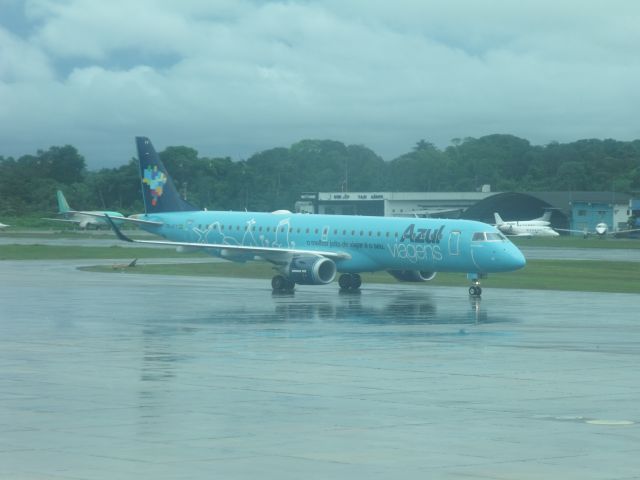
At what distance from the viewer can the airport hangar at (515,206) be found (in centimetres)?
15775

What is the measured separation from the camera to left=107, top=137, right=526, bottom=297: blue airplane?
4834cm

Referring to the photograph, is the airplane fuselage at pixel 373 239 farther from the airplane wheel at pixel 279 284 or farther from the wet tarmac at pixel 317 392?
the wet tarmac at pixel 317 392

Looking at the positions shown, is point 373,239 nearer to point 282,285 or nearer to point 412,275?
point 412,275

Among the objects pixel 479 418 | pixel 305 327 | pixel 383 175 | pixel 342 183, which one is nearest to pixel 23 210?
pixel 342 183

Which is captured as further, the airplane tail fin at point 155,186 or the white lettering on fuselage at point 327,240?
the airplane tail fin at point 155,186

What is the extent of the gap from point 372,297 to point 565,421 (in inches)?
1162

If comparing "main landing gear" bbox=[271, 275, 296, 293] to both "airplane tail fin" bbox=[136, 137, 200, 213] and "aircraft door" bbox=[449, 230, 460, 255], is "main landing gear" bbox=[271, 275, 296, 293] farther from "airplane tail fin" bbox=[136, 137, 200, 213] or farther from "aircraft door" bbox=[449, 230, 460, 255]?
"airplane tail fin" bbox=[136, 137, 200, 213]

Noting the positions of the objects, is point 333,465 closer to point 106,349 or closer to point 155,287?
point 106,349

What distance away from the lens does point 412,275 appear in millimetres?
52781

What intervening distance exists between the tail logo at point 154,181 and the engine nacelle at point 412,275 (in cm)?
1393

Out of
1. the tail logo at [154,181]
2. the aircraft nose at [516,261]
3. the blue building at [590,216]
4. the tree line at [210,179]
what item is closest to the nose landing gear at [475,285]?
the aircraft nose at [516,261]

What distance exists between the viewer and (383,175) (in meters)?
194

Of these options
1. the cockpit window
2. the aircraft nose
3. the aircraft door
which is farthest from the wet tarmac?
the aircraft door

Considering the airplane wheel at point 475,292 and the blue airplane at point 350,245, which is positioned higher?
the blue airplane at point 350,245
